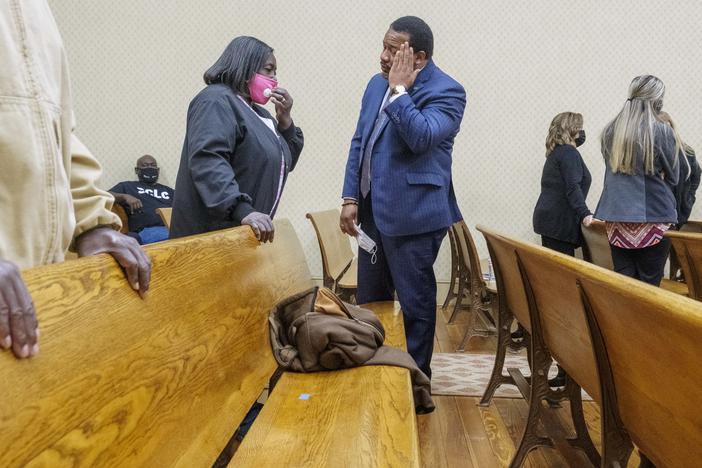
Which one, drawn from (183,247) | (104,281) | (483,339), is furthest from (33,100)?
(483,339)

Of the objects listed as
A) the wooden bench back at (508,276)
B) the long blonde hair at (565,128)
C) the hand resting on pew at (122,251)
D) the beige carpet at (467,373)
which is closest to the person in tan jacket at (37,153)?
the hand resting on pew at (122,251)

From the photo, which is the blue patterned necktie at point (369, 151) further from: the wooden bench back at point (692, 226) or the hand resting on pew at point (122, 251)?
the wooden bench back at point (692, 226)

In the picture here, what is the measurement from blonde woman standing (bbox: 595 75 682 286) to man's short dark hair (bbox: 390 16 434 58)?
1.21 meters

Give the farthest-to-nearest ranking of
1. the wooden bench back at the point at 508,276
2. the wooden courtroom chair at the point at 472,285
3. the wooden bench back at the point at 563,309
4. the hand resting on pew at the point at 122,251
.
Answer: the wooden courtroom chair at the point at 472,285 → the wooden bench back at the point at 508,276 → the wooden bench back at the point at 563,309 → the hand resting on pew at the point at 122,251

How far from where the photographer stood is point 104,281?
33.2 inches

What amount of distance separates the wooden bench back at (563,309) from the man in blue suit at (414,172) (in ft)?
1.68

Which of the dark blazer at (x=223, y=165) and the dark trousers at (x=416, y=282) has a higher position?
the dark blazer at (x=223, y=165)

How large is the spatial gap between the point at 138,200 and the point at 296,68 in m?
1.58

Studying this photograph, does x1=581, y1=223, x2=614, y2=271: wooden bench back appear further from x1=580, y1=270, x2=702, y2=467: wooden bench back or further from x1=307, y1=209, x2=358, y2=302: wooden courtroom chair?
x1=580, y1=270, x2=702, y2=467: wooden bench back

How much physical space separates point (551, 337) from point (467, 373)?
133 cm

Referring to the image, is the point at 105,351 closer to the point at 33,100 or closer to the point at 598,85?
the point at 33,100

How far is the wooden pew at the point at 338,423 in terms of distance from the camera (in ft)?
3.51

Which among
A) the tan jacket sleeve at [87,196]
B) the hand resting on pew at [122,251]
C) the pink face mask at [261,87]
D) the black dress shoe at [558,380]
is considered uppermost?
the pink face mask at [261,87]

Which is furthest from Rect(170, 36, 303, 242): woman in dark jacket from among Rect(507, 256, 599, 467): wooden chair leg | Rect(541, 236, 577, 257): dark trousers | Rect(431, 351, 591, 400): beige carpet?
Rect(541, 236, 577, 257): dark trousers
